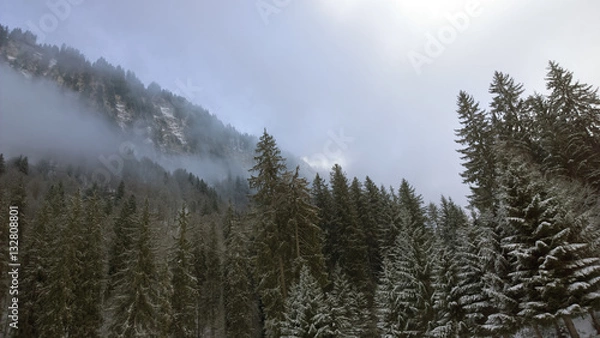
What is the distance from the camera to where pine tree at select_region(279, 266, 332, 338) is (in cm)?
1719

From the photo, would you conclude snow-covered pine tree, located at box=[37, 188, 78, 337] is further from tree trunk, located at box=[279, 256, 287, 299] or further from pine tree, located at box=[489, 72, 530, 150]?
pine tree, located at box=[489, 72, 530, 150]

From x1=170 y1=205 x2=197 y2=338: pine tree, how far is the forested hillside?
13cm

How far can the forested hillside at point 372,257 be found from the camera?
1574 cm

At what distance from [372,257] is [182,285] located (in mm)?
22155

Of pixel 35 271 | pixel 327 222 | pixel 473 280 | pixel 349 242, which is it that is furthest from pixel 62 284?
pixel 473 280

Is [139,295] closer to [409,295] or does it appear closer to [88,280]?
[88,280]

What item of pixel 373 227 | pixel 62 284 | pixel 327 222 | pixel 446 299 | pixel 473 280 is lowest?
pixel 446 299

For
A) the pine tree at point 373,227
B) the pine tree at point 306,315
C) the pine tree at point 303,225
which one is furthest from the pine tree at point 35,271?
the pine tree at point 373,227

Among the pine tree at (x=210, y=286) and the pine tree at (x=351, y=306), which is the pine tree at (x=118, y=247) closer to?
the pine tree at (x=210, y=286)

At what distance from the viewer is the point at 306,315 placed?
17766 mm

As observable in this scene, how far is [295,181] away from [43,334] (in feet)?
85.4

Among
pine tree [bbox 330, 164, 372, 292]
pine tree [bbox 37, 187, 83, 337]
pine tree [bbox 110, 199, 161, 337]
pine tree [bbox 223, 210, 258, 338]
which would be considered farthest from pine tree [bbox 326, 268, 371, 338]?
pine tree [bbox 37, 187, 83, 337]

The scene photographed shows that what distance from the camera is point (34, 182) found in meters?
115

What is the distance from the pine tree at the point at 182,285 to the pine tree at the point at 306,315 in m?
16.5
